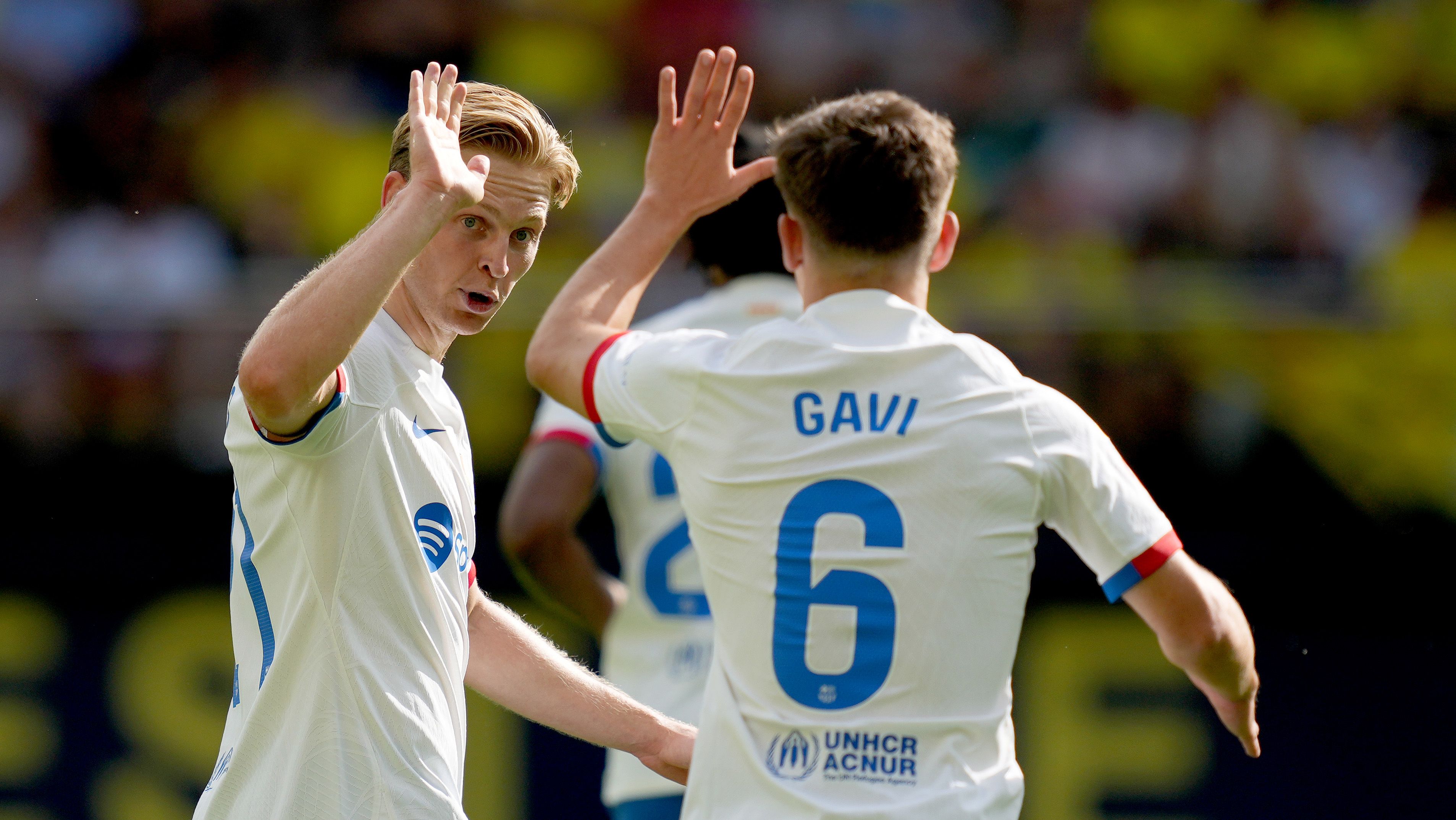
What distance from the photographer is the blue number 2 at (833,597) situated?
2586 millimetres

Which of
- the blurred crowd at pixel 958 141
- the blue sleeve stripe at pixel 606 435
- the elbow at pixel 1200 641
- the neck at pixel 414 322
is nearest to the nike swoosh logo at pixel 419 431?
the neck at pixel 414 322

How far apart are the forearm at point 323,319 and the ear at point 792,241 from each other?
0.89 metres

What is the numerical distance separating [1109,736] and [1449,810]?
1.39 m

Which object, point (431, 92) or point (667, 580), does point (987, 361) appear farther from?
point (667, 580)

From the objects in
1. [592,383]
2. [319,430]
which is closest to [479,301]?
→ [592,383]

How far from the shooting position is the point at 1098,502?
2566 millimetres

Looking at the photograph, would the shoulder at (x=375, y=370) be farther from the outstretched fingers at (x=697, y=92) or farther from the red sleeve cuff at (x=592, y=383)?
the outstretched fingers at (x=697, y=92)

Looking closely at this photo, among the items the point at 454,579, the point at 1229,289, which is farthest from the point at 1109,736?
the point at 454,579

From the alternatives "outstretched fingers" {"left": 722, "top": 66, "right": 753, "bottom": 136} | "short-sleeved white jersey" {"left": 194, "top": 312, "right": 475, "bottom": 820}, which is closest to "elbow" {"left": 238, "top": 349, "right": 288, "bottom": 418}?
"short-sleeved white jersey" {"left": 194, "top": 312, "right": 475, "bottom": 820}

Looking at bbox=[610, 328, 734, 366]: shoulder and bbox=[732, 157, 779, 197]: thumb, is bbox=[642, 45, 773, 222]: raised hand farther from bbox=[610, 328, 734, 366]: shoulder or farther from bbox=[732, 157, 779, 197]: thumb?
bbox=[610, 328, 734, 366]: shoulder

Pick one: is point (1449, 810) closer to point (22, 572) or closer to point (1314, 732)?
point (1314, 732)

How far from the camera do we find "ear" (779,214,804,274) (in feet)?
9.34

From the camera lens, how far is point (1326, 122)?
29.8ft

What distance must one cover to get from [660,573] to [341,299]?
2.37 metres
